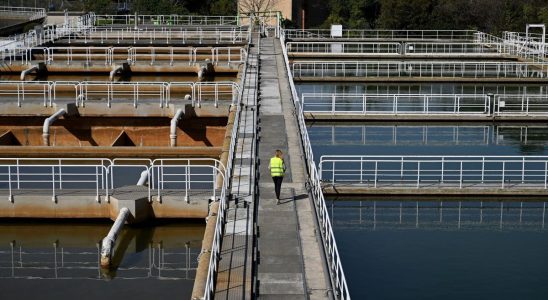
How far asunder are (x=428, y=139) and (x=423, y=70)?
19.9m

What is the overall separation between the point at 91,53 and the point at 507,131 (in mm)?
25219

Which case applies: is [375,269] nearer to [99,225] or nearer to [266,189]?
[266,189]

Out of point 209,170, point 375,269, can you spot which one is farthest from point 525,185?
point 209,170

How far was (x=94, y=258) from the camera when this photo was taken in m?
22.9

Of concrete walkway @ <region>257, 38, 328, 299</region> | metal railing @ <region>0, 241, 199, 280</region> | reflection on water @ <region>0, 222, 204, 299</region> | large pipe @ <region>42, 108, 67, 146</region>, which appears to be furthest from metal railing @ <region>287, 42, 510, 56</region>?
metal railing @ <region>0, 241, 199, 280</region>

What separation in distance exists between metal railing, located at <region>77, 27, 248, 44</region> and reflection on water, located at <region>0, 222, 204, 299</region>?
1256 inches

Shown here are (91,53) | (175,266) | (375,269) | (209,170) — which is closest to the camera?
(375,269)

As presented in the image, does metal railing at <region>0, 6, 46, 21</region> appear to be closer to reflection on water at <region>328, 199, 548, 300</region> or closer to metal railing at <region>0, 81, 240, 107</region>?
metal railing at <region>0, 81, 240, 107</region>

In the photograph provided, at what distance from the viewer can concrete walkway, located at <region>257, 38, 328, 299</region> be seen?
1647 cm

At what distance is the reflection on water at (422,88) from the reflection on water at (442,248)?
21.0 m

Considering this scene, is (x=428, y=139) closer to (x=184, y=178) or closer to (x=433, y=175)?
(x=433, y=175)

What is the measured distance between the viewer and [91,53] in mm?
53250

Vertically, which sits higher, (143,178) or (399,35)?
(399,35)

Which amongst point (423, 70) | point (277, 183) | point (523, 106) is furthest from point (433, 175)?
point (423, 70)
